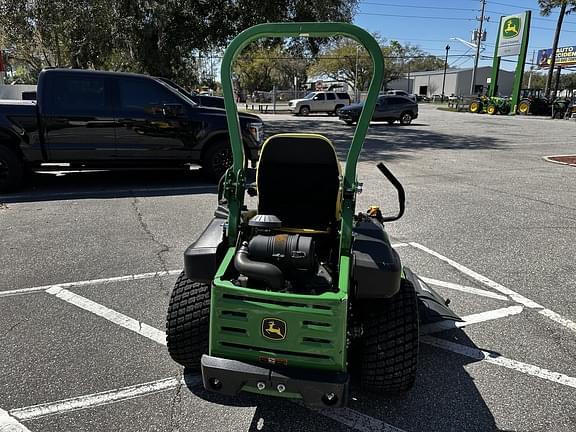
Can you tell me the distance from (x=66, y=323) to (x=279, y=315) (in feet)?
7.13

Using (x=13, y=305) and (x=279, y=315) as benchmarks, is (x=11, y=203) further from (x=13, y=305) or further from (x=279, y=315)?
(x=279, y=315)

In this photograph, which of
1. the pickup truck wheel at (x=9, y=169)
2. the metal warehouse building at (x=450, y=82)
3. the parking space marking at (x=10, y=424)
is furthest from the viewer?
the metal warehouse building at (x=450, y=82)

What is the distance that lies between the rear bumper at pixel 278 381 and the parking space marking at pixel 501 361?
55.4 inches

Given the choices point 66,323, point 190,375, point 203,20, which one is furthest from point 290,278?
point 203,20

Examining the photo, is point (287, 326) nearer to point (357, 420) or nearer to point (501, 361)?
point (357, 420)

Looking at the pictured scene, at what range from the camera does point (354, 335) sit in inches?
94.3

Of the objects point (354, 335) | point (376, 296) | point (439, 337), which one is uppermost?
point (376, 296)

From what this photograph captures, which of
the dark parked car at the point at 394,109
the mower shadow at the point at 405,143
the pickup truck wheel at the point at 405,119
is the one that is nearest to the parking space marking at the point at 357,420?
the mower shadow at the point at 405,143

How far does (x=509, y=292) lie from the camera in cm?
406

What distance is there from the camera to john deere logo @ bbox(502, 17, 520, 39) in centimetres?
3416

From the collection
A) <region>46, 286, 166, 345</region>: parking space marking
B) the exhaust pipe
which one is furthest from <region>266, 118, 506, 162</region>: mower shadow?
the exhaust pipe

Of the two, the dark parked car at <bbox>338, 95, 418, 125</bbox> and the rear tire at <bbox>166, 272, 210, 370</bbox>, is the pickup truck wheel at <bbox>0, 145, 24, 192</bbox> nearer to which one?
the rear tire at <bbox>166, 272, 210, 370</bbox>

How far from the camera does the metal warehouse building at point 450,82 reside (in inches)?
3091

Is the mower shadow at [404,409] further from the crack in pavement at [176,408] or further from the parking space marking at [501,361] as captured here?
Result: the parking space marking at [501,361]
